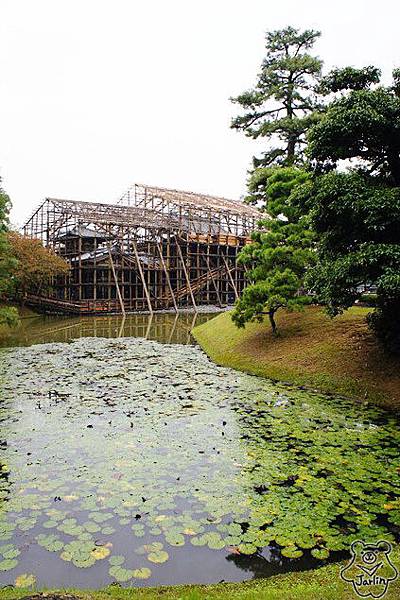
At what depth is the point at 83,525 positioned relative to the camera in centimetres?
503

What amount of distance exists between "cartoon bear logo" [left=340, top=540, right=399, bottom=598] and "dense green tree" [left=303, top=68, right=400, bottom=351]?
202 inches

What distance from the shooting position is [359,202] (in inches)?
364

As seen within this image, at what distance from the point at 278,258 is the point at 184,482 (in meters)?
9.93

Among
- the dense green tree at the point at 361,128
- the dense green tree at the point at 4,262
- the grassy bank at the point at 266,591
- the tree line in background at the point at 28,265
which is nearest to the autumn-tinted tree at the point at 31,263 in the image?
the tree line in background at the point at 28,265

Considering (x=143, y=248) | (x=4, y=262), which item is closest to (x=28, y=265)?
(x=4, y=262)

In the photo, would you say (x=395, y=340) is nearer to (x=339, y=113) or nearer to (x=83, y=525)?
(x=339, y=113)

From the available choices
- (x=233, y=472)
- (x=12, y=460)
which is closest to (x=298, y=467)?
(x=233, y=472)

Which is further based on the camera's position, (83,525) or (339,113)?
(339,113)

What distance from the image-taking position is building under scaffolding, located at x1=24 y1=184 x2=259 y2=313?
3712cm

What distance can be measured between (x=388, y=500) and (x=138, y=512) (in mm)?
3152

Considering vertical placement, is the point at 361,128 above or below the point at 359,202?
above

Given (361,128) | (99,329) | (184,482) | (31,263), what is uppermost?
(361,128)

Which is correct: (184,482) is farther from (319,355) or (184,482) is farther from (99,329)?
(99,329)

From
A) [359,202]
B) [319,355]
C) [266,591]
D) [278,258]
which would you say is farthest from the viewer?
[278,258]
